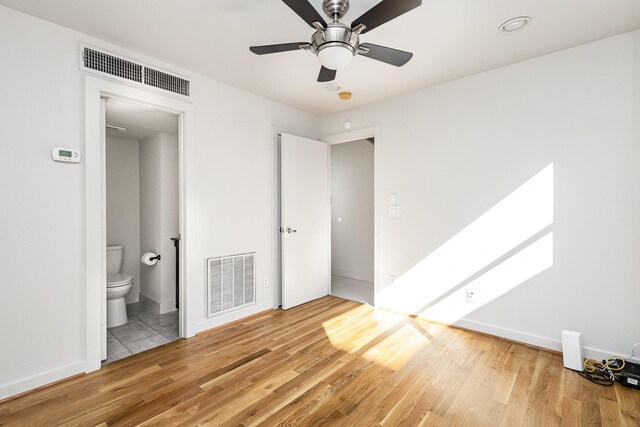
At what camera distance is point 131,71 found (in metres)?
2.50

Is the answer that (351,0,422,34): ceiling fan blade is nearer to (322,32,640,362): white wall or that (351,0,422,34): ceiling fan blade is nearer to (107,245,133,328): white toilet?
(322,32,640,362): white wall

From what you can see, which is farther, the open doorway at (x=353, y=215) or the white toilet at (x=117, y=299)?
the open doorway at (x=353, y=215)

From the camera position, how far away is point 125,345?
2.72 metres

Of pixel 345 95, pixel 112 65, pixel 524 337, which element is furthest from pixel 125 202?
pixel 524 337

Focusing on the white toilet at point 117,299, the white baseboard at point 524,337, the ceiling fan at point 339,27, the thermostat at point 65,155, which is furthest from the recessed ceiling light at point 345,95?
the white toilet at point 117,299

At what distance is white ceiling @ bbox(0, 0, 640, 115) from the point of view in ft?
6.40

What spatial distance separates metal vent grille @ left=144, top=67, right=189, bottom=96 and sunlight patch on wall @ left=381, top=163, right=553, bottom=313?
9.72 ft

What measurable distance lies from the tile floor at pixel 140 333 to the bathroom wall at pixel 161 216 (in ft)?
0.67

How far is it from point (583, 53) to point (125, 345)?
456cm

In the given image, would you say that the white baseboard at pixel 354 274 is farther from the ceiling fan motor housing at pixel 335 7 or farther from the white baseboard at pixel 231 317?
the ceiling fan motor housing at pixel 335 7

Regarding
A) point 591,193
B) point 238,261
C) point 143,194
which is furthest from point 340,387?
point 143,194

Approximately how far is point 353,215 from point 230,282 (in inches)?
104

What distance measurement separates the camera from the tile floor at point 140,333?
2.64 metres

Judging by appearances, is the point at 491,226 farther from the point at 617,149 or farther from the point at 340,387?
the point at 340,387
